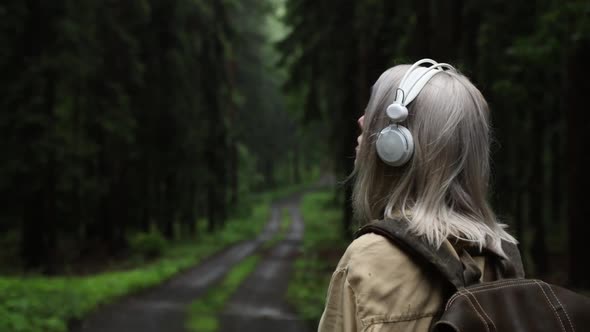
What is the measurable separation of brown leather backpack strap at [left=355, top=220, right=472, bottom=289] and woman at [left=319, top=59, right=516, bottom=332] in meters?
0.02

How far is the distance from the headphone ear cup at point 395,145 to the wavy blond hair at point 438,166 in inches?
1.5

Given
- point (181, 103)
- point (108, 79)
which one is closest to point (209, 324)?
point (108, 79)

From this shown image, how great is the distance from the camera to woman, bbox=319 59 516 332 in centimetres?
154

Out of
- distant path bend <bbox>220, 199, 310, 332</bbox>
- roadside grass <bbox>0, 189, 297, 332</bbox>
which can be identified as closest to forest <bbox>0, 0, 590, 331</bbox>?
roadside grass <bbox>0, 189, 297, 332</bbox>

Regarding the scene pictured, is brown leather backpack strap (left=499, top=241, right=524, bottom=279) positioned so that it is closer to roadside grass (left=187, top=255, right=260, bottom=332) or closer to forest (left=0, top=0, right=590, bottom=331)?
forest (left=0, top=0, right=590, bottom=331)

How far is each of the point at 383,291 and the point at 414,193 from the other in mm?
342

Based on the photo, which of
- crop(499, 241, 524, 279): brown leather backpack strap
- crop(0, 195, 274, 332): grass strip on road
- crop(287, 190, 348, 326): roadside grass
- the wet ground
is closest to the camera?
crop(499, 241, 524, 279): brown leather backpack strap

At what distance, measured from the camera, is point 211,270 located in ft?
70.9

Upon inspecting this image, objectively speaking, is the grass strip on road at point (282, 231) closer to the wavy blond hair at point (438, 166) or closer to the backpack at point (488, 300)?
the wavy blond hair at point (438, 166)

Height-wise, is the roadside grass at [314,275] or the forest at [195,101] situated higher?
the forest at [195,101]

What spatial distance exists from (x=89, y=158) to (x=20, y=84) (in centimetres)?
364

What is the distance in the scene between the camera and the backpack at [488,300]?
1468mm

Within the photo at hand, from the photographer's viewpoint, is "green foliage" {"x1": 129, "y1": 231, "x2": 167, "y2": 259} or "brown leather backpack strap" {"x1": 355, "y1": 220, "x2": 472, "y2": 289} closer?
"brown leather backpack strap" {"x1": 355, "y1": 220, "x2": 472, "y2": 289}

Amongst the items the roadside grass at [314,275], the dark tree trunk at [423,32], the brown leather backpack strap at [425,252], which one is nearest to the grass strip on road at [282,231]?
the roadside grass at [314,275]
